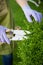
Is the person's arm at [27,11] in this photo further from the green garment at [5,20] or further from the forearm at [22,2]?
the green garment at [5,20]

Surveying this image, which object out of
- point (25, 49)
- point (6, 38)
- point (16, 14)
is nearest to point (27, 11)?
point (16, 14)

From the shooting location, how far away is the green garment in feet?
17.7

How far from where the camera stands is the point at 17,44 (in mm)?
5359

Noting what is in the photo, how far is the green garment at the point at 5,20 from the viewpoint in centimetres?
541

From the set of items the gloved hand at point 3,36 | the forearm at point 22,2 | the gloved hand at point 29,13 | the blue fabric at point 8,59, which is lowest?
the blue fabric at point 8,59

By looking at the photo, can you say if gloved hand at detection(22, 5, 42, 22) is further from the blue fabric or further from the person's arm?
the blue fabric

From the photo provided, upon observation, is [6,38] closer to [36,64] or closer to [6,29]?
[6,29]

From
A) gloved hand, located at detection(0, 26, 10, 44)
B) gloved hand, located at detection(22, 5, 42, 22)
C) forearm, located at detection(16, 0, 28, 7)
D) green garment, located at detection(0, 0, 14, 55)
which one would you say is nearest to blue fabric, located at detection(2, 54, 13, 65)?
green garment, located at detection(0, 0, 14, 55)

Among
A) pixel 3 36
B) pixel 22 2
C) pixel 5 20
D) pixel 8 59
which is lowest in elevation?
pixel 8 59

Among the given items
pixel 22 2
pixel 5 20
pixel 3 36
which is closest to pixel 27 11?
Answer: pixel 22 2

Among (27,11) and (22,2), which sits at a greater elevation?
(22,2)

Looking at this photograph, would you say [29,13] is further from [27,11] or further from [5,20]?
[5,20]

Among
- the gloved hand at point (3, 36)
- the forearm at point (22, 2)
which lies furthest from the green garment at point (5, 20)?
the forearm at point (22, 2)

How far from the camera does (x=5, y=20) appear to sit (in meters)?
5.42
